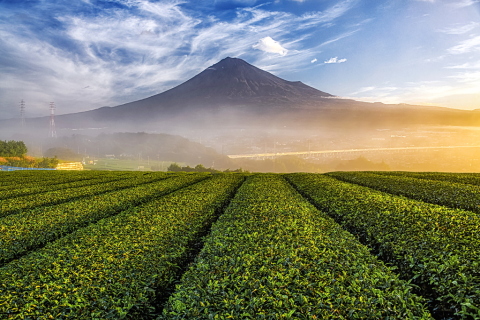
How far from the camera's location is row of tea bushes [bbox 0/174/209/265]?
9.10 metres

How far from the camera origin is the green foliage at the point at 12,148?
78.2 metres

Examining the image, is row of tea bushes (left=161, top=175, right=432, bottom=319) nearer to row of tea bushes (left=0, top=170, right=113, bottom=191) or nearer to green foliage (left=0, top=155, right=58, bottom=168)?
row of tea bushes (left=0, top=170, right=113, bottom=191)

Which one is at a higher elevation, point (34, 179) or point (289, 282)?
point (34, 179)

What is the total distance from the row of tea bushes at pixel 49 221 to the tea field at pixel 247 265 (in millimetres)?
58

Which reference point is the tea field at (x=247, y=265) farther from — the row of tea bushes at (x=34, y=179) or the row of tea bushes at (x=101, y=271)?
the row of tea bushes at (x=34, y=179)

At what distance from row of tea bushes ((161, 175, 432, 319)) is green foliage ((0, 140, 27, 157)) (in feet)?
320

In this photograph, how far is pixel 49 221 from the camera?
11242 mm

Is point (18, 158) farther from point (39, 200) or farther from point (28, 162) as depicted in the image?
point (39, 200)

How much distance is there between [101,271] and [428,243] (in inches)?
356

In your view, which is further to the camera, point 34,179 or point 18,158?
point 18,158

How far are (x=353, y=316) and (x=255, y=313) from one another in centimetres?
166

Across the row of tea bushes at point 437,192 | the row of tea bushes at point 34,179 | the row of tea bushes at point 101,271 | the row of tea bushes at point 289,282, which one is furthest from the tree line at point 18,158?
the row of tea bushes at point 289,282

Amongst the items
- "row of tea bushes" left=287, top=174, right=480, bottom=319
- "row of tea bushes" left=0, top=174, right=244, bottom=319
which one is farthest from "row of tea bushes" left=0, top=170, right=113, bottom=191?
"row of tea bushes" left=287, top=174, right=480, bottom=319

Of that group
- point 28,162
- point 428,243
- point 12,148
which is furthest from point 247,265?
point 12,148
